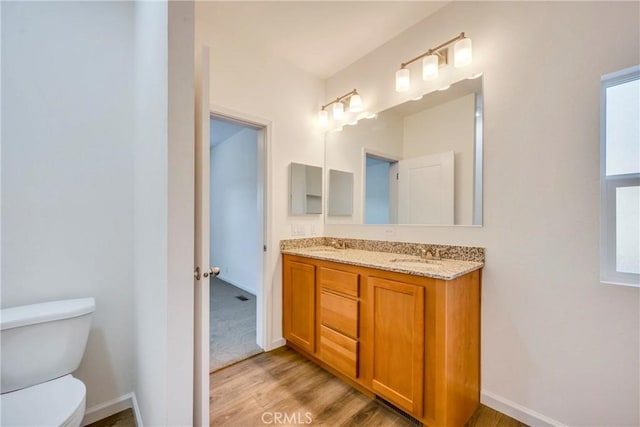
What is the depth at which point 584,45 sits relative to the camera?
51.8 inches

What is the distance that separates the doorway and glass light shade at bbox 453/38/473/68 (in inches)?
63.0

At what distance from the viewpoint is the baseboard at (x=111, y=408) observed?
152cm

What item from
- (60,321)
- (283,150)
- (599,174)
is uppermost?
(283,150)

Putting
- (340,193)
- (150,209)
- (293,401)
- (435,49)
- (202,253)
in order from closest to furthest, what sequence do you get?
(202,253), (150,209), (293,401), (435,49), (340,193)

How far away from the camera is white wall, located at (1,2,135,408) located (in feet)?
4.48

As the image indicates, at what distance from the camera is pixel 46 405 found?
1100mm

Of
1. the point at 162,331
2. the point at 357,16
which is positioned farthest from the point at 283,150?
the point at 162,331

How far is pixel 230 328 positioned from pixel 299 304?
105cm

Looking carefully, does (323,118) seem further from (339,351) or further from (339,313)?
(339,351)

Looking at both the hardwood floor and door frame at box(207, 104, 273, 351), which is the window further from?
door frame at box(207, 104, 273, 351)

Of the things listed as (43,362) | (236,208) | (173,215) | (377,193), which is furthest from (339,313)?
(236,208)

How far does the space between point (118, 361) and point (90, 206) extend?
0.98 m

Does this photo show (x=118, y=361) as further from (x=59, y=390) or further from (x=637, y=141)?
(x=637, y=141)

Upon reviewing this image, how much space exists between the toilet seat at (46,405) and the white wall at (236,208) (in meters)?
2.55
